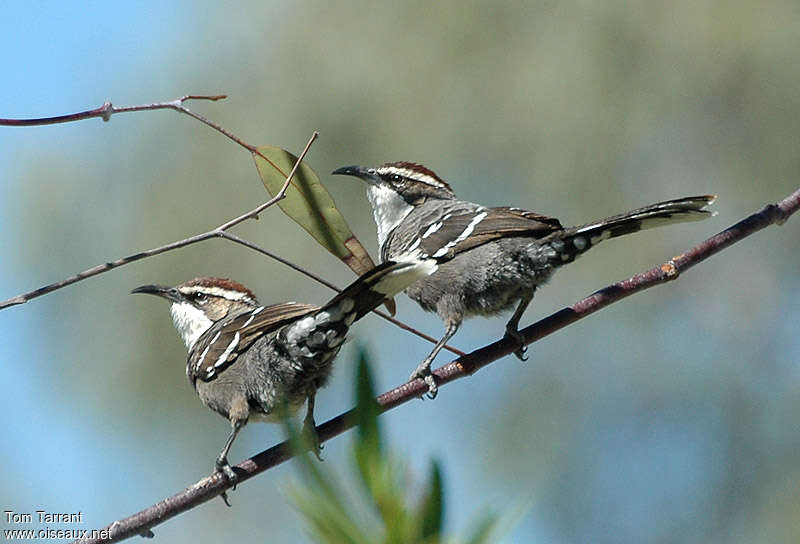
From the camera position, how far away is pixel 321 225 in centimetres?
317

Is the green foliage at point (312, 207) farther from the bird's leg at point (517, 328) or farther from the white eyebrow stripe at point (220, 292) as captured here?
the white eyebrow stripe at point (220, 292)

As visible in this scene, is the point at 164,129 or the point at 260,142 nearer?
the point at 260,142

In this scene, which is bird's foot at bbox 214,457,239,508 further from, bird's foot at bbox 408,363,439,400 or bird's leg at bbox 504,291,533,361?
bird's leg at bbox 504,291,533,361

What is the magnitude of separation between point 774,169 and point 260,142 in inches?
286

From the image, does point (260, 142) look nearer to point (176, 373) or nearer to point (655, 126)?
point (176, 373)

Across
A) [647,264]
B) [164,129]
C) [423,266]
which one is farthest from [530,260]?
[164,129]

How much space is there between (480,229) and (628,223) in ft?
2.56

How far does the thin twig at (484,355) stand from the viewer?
221 cm

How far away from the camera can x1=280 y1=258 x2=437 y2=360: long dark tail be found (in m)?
2.70

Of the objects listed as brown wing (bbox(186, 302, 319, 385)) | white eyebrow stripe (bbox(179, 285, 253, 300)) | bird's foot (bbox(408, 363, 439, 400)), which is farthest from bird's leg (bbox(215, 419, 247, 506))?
white eyebrow stripe (bbox(179, 285, 253, 300))

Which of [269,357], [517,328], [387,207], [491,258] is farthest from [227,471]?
[387,207]

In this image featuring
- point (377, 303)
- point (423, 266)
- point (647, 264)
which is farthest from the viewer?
point (647, 264)

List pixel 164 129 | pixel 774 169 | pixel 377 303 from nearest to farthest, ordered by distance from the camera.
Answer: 1. pixel 377 303
2. pixel 774 169
3. pixel 164 129

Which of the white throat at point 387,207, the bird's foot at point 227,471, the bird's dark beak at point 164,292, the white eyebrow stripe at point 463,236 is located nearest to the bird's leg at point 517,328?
the white eyebrow stripe at point 463,236
